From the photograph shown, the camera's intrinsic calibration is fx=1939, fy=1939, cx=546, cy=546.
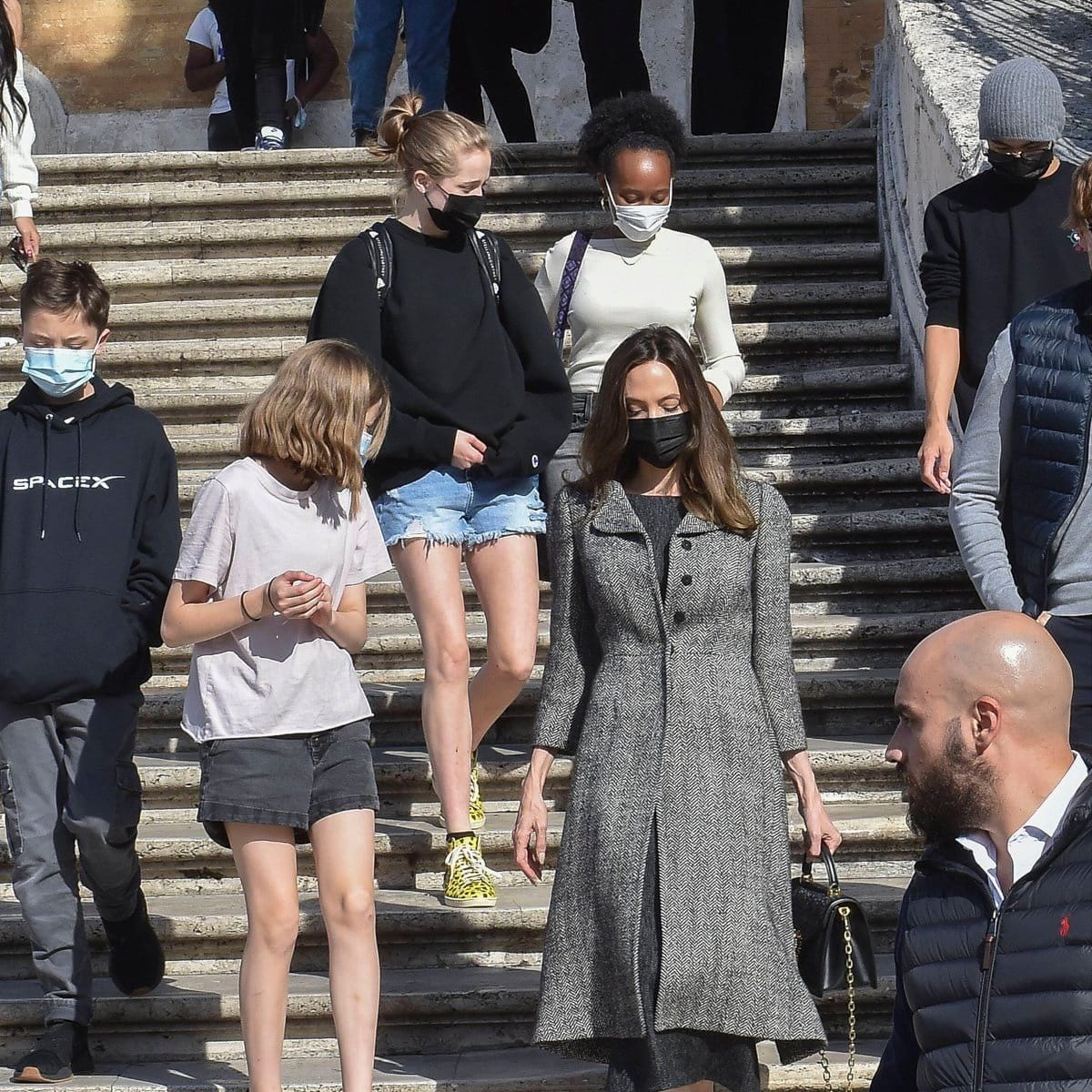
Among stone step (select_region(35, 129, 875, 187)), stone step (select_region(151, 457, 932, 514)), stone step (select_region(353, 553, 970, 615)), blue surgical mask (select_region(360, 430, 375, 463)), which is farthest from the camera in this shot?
stone step (select_region(35, 129, 875, 187))

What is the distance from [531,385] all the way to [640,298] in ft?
1.29

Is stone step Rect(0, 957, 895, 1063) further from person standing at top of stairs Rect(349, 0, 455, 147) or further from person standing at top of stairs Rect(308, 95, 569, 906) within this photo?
person standing at top of stairs Rect(349, 0, 455, 147)

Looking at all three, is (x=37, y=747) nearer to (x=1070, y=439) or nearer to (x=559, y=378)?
(x=559, y=378)

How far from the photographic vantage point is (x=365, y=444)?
429 centimetres

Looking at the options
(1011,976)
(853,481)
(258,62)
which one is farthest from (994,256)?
(258,62)

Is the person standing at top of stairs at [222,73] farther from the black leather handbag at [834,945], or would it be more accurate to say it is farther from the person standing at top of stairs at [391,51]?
the black leather handbag at [834,945]

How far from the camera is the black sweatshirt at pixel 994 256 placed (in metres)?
5.05

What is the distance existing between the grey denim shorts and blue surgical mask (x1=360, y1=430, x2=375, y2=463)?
59 centimetres

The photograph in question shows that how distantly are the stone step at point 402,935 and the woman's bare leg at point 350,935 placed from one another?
81 cm

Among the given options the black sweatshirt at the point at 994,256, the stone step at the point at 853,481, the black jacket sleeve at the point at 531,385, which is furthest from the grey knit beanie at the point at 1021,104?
the stone step at the point at 853,481

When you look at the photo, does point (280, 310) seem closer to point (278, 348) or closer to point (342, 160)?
point (278, 348)

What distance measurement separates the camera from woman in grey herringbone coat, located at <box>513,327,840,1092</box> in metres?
3.77

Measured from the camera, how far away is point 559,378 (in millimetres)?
5207

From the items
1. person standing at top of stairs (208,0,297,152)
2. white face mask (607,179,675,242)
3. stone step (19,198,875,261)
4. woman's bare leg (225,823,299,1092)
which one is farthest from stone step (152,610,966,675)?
person standing at top of stairs (208,0,297,152)
